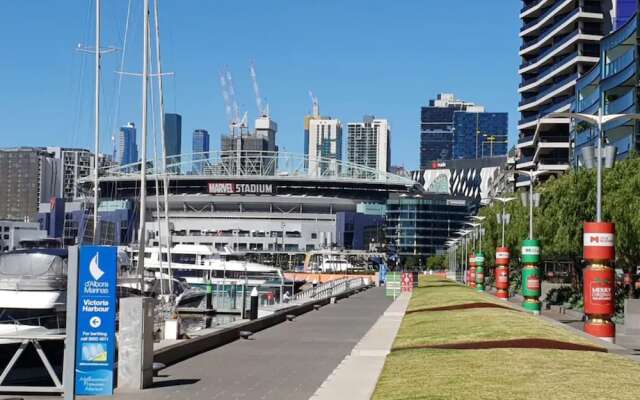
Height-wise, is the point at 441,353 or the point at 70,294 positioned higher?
the point at 70,294

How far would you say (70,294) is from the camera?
13.9 m

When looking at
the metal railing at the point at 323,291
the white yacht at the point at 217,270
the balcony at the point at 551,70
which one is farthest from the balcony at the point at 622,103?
the white yacht at the point at 217,270

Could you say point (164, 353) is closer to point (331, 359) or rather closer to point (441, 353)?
point (331, 359)

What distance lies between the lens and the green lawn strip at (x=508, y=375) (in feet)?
56.8

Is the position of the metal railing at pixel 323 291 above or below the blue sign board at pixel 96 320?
below

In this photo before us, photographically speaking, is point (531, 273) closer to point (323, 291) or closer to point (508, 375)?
point (508, 375)

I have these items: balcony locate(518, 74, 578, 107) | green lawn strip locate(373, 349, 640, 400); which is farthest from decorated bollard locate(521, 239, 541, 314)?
balcony locate(518, 74, 578, 107)

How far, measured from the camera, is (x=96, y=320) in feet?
52.7

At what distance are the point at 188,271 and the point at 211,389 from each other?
377 ft

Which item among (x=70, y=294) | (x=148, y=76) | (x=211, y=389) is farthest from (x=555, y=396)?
(x=148, y=76)

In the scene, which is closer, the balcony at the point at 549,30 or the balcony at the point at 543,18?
the balcony at the point at 549,30

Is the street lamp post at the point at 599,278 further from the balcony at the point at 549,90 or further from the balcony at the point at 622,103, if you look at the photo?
the balcony at the point at 549,90

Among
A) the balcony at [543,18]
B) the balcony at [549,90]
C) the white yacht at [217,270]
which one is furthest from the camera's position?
the balcony at [543,18]

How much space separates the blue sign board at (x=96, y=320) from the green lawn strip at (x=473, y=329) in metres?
13.8
